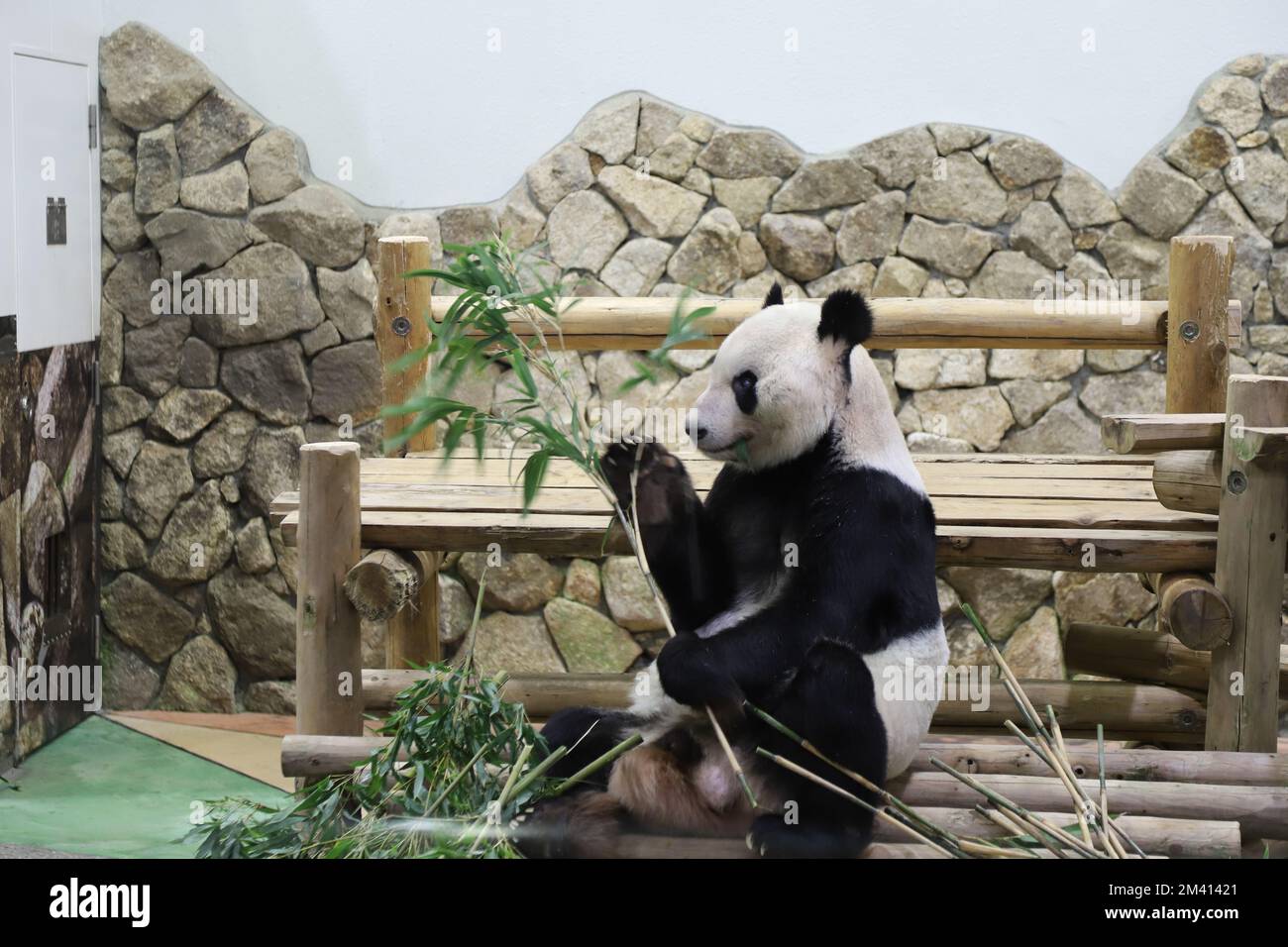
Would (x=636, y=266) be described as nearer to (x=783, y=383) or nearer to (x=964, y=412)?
(x=964, y=412)

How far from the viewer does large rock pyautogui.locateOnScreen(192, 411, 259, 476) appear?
5.46m

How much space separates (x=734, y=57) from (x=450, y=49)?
1059mm

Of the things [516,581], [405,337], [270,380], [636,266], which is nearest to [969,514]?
[405,337]

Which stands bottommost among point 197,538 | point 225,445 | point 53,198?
point 197,538

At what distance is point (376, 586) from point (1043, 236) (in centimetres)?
332

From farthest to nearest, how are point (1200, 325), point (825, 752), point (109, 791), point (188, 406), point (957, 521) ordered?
point (188, 406) → point (109, 791) → point (1200, 325) → point (957, 521) → point (825, 752)

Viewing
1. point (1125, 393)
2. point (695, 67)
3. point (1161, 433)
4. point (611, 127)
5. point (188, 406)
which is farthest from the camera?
point (188, 406)

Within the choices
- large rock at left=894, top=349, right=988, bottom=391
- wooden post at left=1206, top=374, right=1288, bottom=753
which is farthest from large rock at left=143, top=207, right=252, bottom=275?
wooden post at left=1206, top=374, right=1288, bottom=753

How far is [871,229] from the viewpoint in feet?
17.1

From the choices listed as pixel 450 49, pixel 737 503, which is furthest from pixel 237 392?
pixel 737 503

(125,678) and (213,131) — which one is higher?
(213,131)

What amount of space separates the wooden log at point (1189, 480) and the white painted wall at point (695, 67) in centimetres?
235

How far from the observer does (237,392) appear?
5.45 metres

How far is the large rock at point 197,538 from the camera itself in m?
5.49
